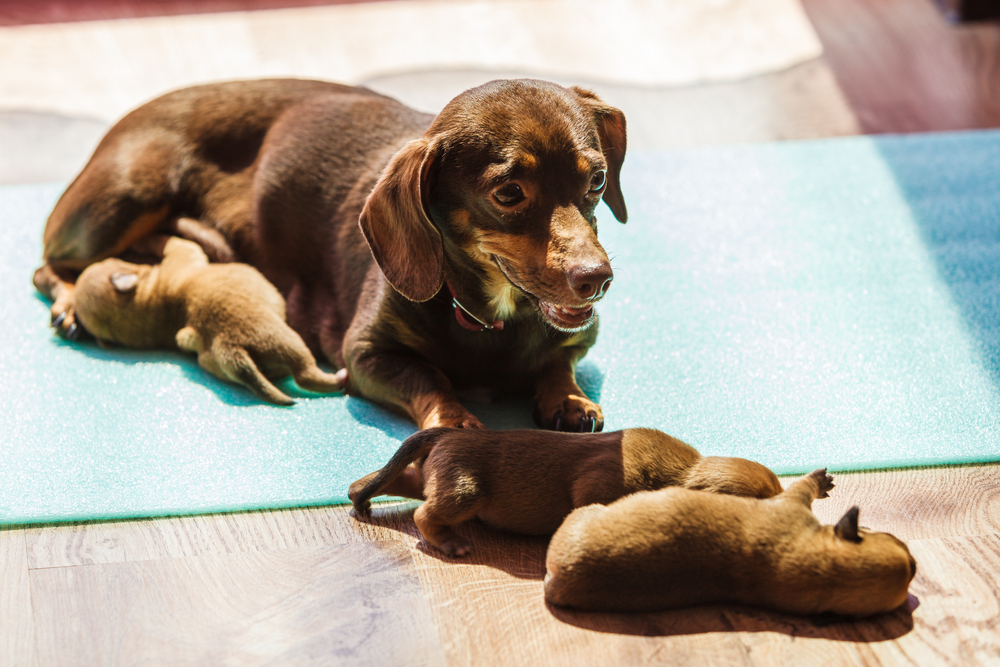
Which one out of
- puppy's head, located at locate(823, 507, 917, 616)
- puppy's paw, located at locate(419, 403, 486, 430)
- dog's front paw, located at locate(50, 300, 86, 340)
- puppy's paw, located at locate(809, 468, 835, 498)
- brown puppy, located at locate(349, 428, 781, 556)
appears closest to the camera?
puppy's head, located at locate(823, 507, 917, 616)

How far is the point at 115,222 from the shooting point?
9.71ft

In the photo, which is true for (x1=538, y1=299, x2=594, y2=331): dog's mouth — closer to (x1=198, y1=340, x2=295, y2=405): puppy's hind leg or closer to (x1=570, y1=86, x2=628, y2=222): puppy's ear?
(x1=570, y1=86, x2=628, y2=222): puppy's ear

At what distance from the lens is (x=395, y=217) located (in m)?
2.30

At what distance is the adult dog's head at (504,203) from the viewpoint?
2154mm

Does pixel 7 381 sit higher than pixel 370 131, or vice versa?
pixel 370 131

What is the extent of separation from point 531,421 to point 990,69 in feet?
10.7

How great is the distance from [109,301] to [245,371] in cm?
51

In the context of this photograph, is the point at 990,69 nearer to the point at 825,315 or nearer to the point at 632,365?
the point at 825,315

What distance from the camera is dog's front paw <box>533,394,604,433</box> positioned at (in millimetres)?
2412

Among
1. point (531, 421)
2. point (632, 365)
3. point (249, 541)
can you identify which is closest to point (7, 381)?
point (249, 541)

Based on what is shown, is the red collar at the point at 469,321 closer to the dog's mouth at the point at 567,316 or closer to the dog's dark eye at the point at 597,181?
the dog's mouth at the point at 567,316

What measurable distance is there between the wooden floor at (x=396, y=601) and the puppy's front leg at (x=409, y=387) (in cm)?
26

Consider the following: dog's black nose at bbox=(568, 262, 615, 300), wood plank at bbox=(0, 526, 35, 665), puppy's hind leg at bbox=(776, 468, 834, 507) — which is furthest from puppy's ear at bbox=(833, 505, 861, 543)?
wood plank at bbox=(0, 526, 35, 665)

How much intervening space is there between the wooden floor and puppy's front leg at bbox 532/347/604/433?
0.40m
